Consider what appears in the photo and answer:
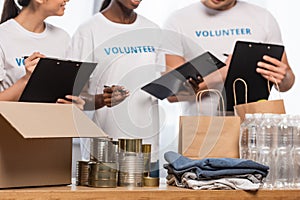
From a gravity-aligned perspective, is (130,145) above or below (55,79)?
below

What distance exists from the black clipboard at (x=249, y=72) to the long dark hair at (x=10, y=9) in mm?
783

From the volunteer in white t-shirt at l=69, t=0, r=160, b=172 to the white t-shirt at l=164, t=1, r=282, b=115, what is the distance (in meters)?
0.13

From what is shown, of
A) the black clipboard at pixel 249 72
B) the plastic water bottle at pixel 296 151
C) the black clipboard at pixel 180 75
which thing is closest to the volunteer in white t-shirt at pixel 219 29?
the black clipboard at pixel 249 72

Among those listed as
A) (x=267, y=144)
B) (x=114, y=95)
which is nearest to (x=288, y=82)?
(x=267, y=144)

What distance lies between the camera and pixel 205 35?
251 cm

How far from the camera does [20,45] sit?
219 centimetres

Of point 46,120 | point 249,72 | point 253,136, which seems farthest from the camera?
point 249,72

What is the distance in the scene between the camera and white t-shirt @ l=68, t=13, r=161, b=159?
198cm

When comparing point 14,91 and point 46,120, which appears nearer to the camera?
point 46,120

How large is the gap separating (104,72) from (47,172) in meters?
0.64

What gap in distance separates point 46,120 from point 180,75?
57 centimetres

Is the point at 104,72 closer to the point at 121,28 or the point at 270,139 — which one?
the point at 121,28

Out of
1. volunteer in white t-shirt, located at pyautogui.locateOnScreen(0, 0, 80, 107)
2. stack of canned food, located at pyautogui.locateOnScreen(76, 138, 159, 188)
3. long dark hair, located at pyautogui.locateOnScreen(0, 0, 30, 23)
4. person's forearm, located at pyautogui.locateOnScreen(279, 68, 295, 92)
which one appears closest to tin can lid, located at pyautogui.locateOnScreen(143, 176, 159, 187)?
stack of canned food, located at pyautogui.locateOnScreen(76, 138, 159, 188)

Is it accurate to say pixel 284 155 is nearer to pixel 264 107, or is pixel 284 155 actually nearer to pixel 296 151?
pixel 296 151
